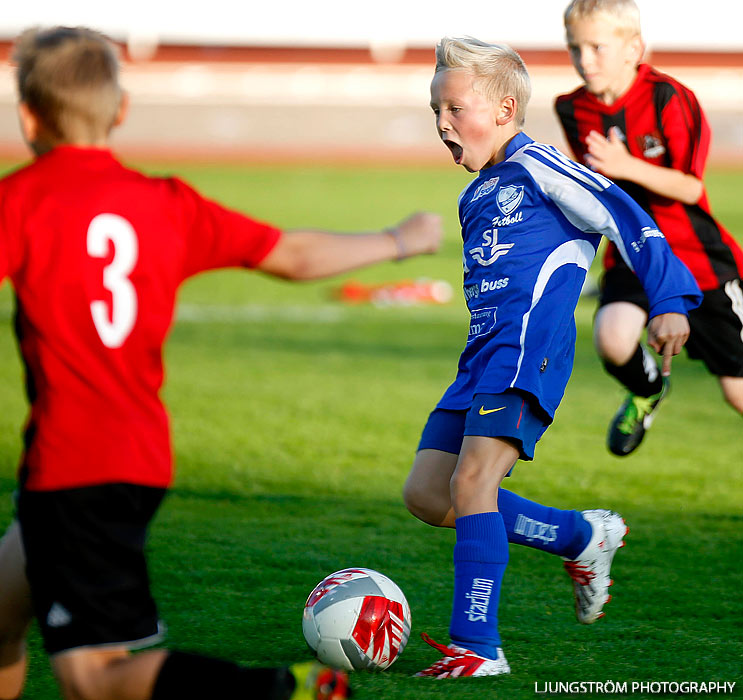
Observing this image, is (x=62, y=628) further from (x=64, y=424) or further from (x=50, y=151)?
(x=50, y=151)

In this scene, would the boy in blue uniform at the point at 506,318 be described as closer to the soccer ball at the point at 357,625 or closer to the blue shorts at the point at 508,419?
the blue shorts at the point at 508,419

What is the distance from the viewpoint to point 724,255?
4.75 metres

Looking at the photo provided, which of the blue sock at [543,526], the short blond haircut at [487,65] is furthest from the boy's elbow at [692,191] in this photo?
the blue sock at [543,526]

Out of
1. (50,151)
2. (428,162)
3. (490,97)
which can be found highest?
(428,162)

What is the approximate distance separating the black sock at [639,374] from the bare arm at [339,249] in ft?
8.07

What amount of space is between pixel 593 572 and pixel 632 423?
1.55 meters

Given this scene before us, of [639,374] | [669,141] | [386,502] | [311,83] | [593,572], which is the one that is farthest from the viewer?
[311,83]

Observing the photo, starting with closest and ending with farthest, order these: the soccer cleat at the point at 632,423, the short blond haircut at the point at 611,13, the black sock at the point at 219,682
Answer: the black sock at the point at 219,682, the short blond haircut at the point at 611,13, the soccer cleat at the point at 632,423

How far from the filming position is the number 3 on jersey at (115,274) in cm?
236

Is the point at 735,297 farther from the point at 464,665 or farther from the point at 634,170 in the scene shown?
the point at 464,665

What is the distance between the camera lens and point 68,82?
2373mm

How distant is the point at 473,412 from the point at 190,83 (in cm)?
3995

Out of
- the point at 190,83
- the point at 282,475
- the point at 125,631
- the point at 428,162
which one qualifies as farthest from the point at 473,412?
the point at 190,83

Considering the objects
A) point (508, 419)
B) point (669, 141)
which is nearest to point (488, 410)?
point (508, 419)
